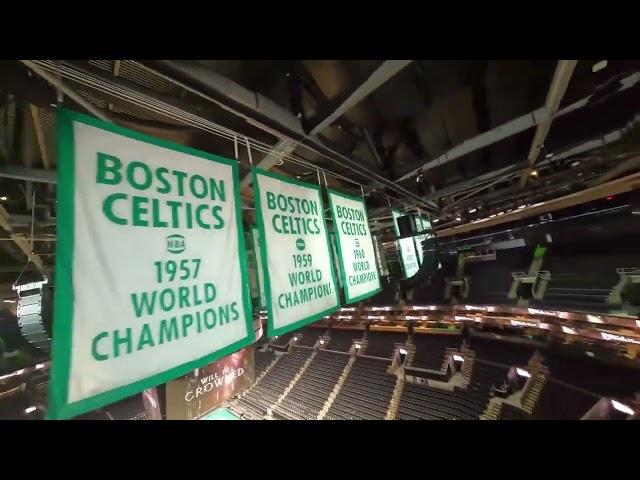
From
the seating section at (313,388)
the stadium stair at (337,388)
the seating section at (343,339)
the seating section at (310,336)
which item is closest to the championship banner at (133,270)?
the stadium stair at (337,388)

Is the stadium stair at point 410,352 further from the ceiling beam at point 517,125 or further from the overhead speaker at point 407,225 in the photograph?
the ceiling beam at point 517,125

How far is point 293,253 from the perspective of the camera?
2230 millimetres

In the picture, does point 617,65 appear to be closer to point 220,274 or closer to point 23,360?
point 220,274

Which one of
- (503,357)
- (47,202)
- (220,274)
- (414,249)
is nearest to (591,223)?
(503,357)

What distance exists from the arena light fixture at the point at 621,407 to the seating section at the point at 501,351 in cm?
200

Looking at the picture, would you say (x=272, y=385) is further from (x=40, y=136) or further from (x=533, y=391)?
(x=40, y=136)

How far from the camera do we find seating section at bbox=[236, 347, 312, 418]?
11219mm

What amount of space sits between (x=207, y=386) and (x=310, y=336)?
6.98m

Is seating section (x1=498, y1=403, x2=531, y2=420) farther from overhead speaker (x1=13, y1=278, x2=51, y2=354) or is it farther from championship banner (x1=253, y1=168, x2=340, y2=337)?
overhead speaker (x1=13, y1=278, x2=51, y2=354)

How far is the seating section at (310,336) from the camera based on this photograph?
45.0 feet

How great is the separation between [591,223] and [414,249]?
22.1ft

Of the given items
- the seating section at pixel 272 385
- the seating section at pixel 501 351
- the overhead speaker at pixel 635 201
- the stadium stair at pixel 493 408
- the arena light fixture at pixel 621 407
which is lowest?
the seating section at pixel 272 385

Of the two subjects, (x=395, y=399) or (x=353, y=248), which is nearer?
(x=353, y=248)

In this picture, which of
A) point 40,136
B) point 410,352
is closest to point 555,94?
point 40,136
